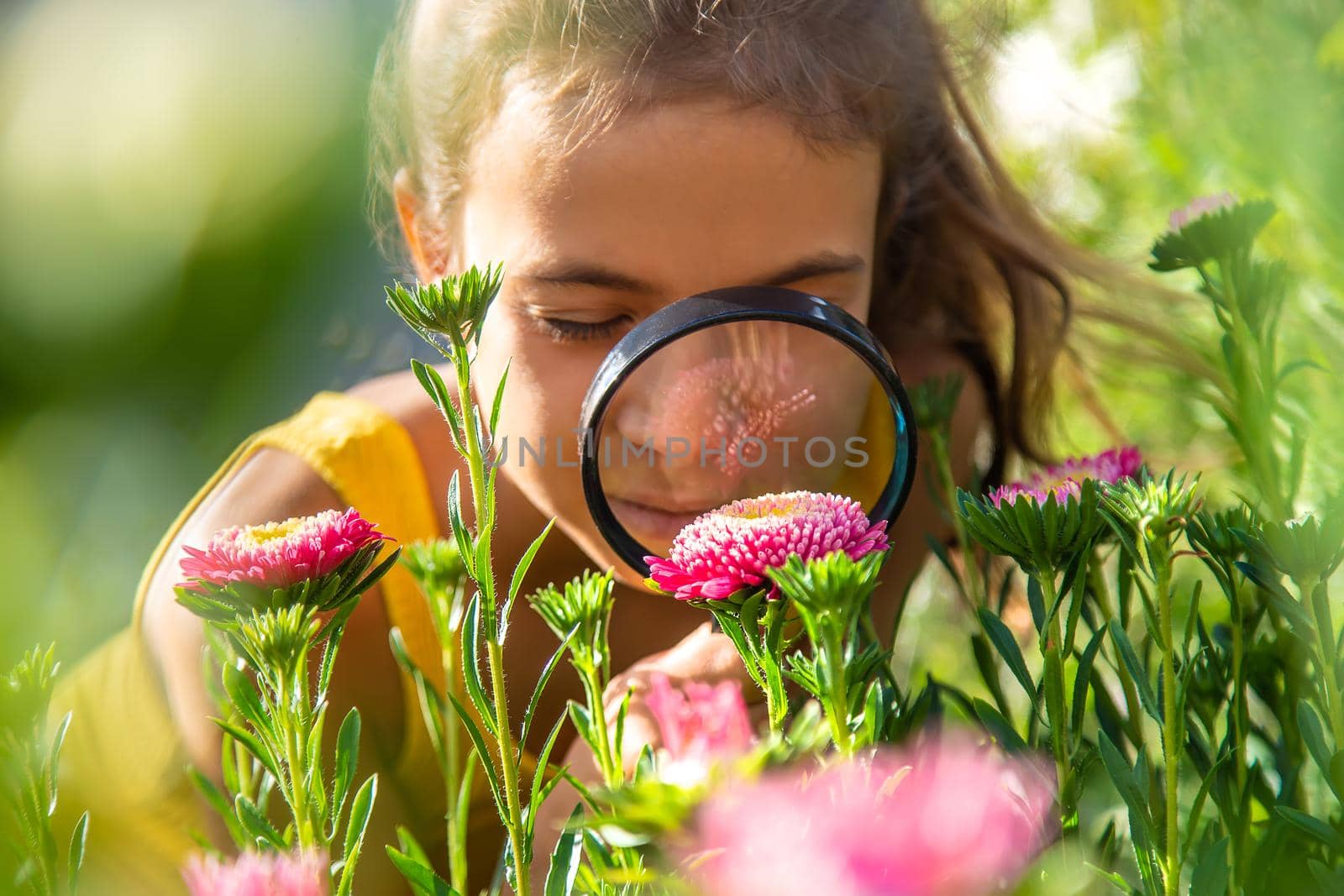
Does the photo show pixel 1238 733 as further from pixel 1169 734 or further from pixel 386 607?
pixel 386 607

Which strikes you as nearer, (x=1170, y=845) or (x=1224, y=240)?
(x=1170, y=845)

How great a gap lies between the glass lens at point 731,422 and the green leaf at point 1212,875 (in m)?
0.31

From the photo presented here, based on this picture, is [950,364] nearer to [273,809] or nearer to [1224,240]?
[1224,240]

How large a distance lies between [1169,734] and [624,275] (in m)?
0.48

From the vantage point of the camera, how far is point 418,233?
1099mm

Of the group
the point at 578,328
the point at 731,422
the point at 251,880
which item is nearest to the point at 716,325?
the point at 731,422

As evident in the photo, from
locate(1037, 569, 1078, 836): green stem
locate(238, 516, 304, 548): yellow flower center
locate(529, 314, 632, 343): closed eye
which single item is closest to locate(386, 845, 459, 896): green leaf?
locate(238, 516, 304, 548): yellow flower center

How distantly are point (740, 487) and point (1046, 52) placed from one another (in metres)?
Answer: 1.21

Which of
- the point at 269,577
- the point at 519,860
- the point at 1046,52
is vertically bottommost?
the point at 1046,52

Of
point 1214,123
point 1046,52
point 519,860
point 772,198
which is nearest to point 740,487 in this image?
point 772,198

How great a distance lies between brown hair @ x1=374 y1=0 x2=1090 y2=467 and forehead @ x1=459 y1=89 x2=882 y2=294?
26 millimetres

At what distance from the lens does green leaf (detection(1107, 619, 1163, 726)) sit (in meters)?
0.43

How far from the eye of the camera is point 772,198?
2.53ft

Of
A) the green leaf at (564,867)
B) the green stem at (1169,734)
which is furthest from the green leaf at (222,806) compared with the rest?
the green stem at (1169,734)
